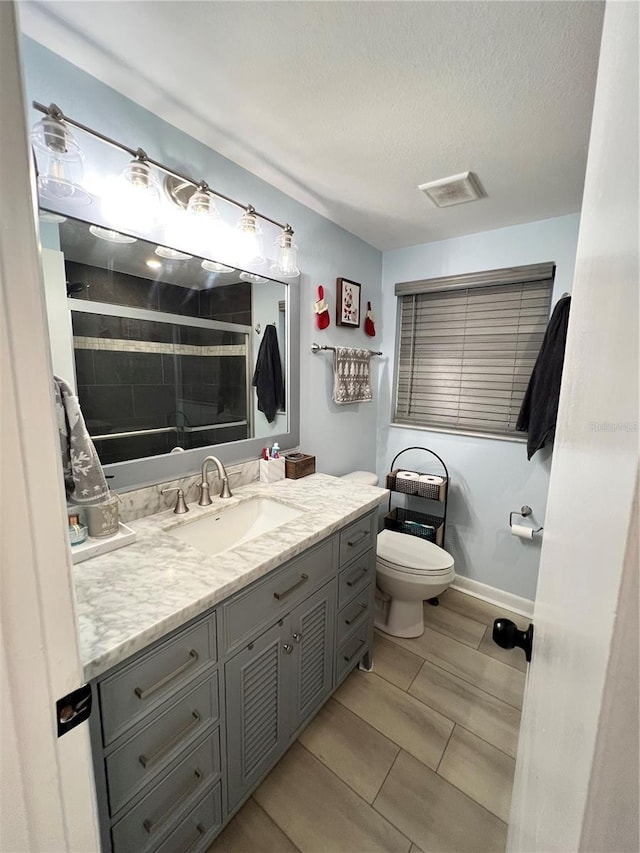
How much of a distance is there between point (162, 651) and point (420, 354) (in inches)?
88.5

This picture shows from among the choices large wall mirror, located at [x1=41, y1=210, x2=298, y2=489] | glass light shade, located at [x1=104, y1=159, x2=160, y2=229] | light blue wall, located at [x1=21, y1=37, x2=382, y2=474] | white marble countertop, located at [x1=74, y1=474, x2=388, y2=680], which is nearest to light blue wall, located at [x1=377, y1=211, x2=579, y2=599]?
light blue wall, located at [x1=21, y1=37, x2=382, y2=474]

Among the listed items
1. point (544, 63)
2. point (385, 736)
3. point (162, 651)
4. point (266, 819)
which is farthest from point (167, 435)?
point (544, 63)

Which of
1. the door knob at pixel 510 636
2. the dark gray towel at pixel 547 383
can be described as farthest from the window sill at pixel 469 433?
the door knob at pixel 510 636

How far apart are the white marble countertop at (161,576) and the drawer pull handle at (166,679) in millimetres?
114

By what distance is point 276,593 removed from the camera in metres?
1.12

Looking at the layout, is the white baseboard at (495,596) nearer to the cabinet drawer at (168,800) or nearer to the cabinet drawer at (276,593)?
the cabinet drawer at (276,593)

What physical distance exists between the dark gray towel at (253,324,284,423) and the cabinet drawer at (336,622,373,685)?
1.10 metres

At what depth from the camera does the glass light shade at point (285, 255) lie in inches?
61.5

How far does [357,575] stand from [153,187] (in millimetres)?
1660

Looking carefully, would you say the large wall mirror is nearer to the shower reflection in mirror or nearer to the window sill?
the shower reflection in mirror

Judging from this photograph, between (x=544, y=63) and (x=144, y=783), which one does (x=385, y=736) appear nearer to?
(x=144, y=783)

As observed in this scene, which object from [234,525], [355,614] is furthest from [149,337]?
[355,614]

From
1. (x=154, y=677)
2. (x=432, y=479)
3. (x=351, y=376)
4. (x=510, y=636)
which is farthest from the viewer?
(x=432, y=479)

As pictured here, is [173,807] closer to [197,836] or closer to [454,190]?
[197,836]
